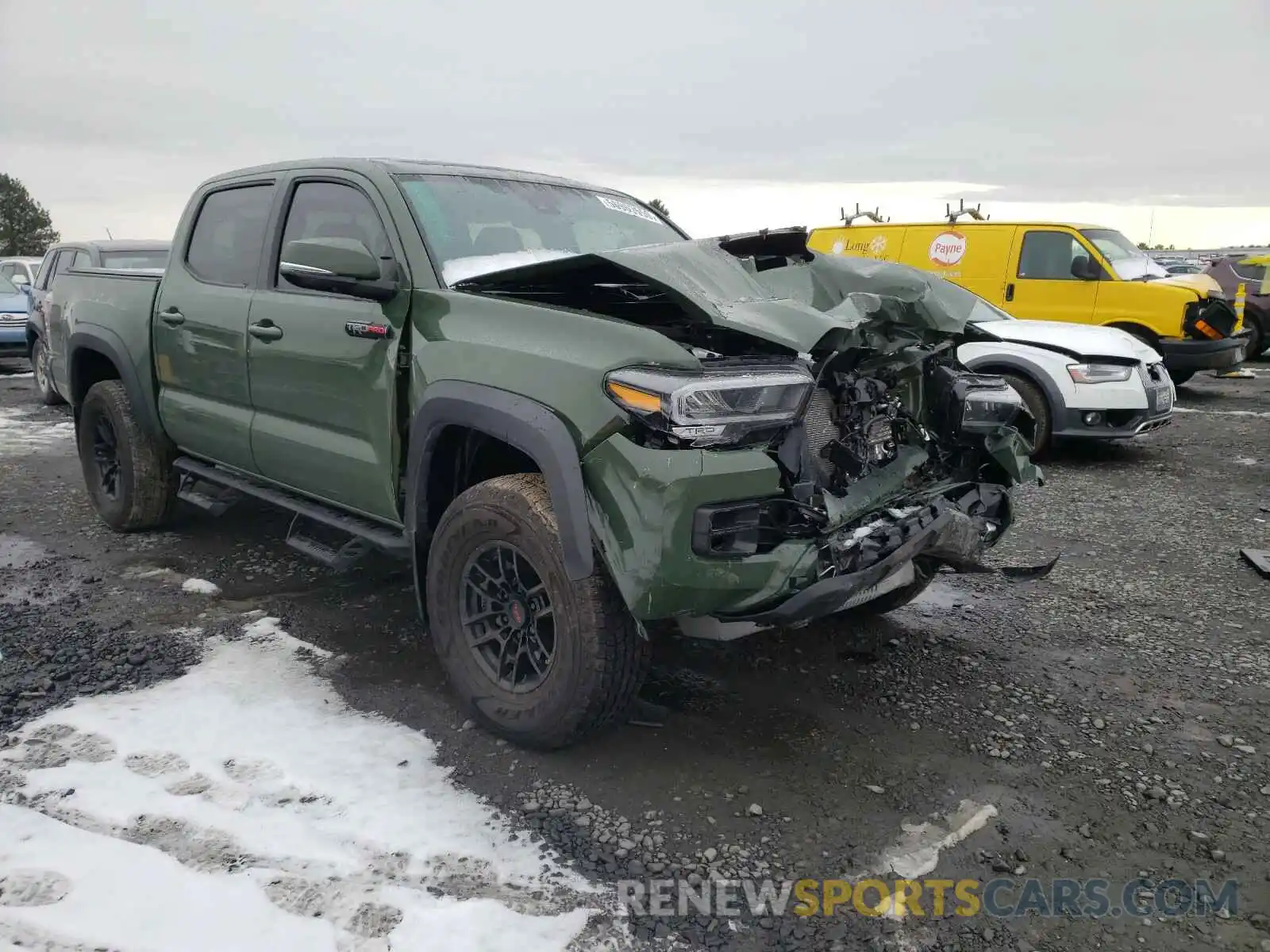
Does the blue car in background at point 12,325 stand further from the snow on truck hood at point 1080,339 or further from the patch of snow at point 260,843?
the snow on truck hood at point 1080,339

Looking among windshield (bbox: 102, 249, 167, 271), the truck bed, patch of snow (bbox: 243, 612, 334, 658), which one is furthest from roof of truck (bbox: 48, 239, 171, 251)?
patch of snow (bbox: 243, 612, 334, 658)

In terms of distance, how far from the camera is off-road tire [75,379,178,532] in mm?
4984

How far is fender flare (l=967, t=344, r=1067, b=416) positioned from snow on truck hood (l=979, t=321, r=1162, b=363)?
170 mm

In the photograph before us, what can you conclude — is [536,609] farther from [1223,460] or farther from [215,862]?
[1223,460]

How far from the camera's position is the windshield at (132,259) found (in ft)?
30.7

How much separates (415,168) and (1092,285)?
27.4 ft

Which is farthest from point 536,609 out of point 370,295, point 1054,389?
point 1054,389

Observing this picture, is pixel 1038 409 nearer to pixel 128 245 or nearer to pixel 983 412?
pixel 983 412

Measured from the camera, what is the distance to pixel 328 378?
3508mm

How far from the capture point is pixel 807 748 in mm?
3031

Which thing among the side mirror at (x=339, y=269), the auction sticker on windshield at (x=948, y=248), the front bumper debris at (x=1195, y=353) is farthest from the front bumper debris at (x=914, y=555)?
the auction sticker on windshield at (x=948, y=248)

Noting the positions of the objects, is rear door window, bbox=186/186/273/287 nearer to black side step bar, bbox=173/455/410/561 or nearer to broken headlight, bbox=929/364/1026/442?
black side step bar, bbox=173/455/410/561

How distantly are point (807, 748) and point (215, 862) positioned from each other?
1.75 metres

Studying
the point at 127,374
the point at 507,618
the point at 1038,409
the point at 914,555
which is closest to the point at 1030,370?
the point at 1038,409
